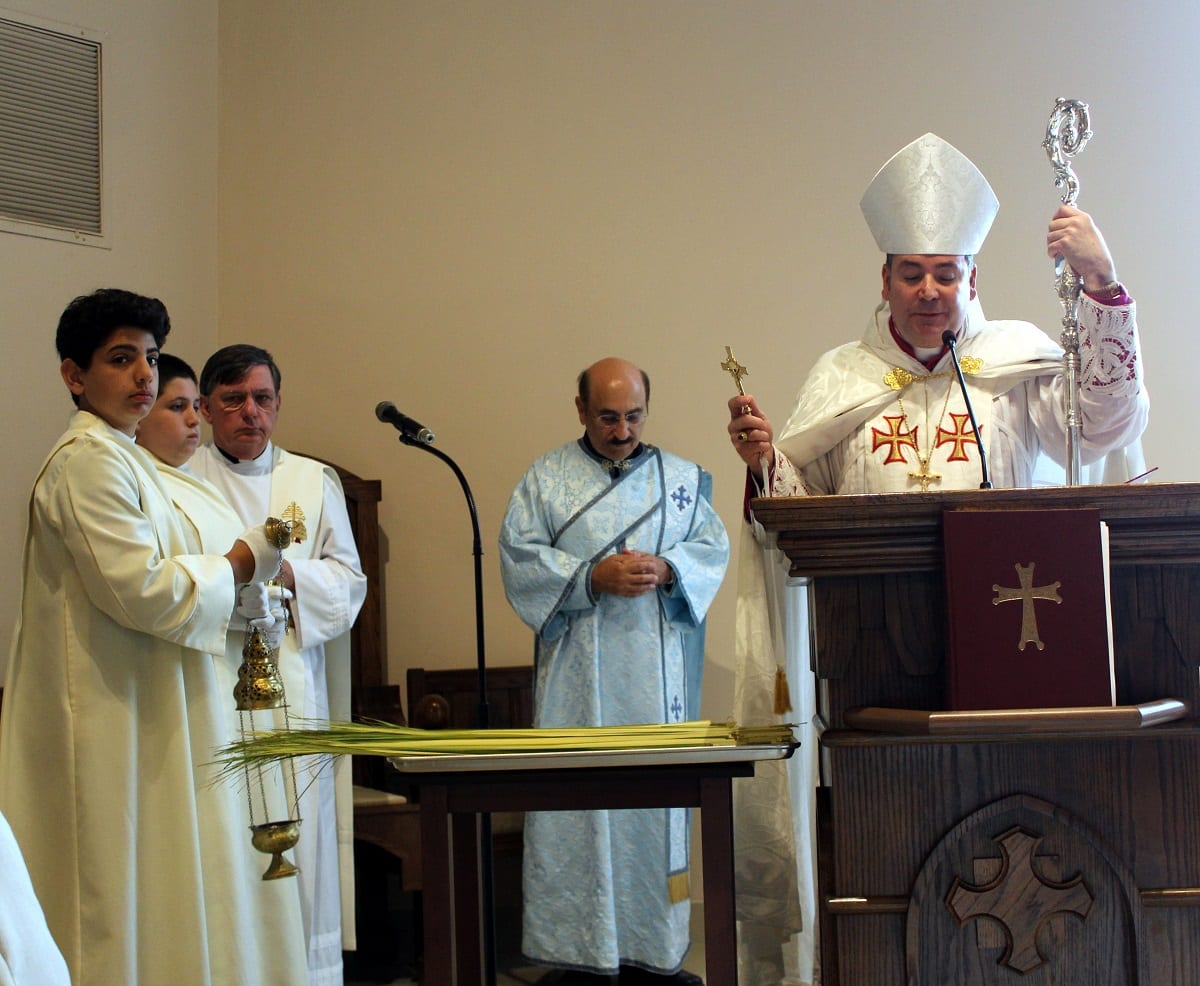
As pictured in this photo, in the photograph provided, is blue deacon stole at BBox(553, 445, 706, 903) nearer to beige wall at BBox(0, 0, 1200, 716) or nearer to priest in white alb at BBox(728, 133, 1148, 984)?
beige wall at BBox(0, 0, 1200, 716)

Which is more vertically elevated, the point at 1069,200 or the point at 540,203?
the point at 540,203

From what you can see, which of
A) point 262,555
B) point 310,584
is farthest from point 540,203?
point 262,555

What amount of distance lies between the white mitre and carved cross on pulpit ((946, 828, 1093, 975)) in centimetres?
162

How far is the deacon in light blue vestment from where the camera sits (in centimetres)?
473

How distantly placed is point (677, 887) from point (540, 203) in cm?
291

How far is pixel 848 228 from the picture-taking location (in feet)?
19.1

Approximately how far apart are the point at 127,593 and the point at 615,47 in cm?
368

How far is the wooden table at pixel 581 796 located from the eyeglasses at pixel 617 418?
2.88m

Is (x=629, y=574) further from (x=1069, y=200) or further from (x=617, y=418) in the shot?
(x=1069, y=200)

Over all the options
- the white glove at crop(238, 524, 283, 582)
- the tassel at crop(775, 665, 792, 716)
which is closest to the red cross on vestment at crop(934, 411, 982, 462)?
the tassel at crop(775, 665, 792, 716)

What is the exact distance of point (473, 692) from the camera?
5.85m

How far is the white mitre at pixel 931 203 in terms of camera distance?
10.4 ft

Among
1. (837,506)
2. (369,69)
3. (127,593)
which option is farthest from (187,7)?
(837,506)

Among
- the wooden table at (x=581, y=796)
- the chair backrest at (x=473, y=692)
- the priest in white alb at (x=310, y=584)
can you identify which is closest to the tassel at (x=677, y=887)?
the priest in white alb at (x=310, y=584)
